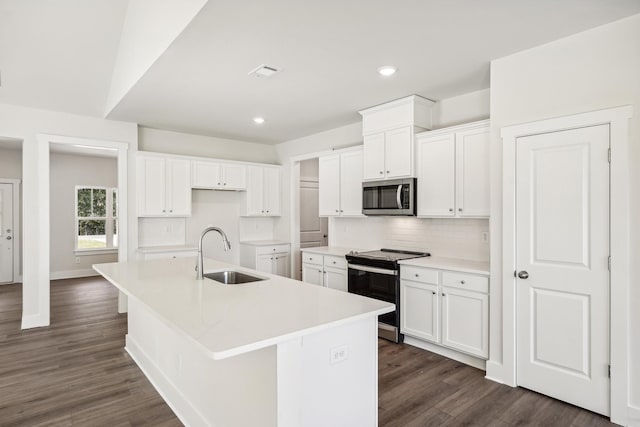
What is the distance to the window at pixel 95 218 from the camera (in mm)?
8023

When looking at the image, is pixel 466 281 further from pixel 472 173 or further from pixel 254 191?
pixel 254 191

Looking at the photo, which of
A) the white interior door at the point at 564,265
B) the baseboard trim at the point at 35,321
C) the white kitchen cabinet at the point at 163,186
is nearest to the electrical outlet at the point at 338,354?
the white interior door at the point at 564,265

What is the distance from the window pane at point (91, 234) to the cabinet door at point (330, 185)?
18.7ft

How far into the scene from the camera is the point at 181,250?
17.0ft

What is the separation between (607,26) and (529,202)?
4.13 ft

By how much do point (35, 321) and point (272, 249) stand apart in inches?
124

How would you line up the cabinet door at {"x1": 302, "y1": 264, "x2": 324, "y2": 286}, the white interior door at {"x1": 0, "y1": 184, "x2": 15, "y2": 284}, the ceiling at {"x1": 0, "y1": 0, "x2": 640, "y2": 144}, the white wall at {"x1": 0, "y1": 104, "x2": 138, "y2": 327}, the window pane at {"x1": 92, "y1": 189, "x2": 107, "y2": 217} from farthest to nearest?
the window pane at {"x1": 92, "y1": 189, "x2": 107, "y2": 217}, the white interior door at {"x1": 0, "y1": 184, "x2": 15, "y2": 284}, the cabinet door at {"x1": 302, "y1": 264, "x2": 324, "y2": 286}, the white wall at {"x1": 0, "y1": 104, "x2": 138, "y2": 327}, the ceiling at {"x1": 0, "y1": 0, "x2": 640, "y2": 144}

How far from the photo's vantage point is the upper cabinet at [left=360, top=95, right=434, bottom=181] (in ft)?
13.1


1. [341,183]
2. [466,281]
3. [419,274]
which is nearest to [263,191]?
[341,183]

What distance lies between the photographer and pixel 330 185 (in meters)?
5.24

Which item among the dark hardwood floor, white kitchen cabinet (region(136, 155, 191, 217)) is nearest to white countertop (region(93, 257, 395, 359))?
the dark hardwood floor

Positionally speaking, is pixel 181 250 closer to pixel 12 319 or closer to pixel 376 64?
pixel 12 319

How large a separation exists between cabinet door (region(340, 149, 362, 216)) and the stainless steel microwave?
12.4 inches

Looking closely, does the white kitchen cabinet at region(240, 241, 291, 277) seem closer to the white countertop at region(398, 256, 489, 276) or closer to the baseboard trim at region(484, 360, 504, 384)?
the white countertop at region(398, 256, 489, 276)
